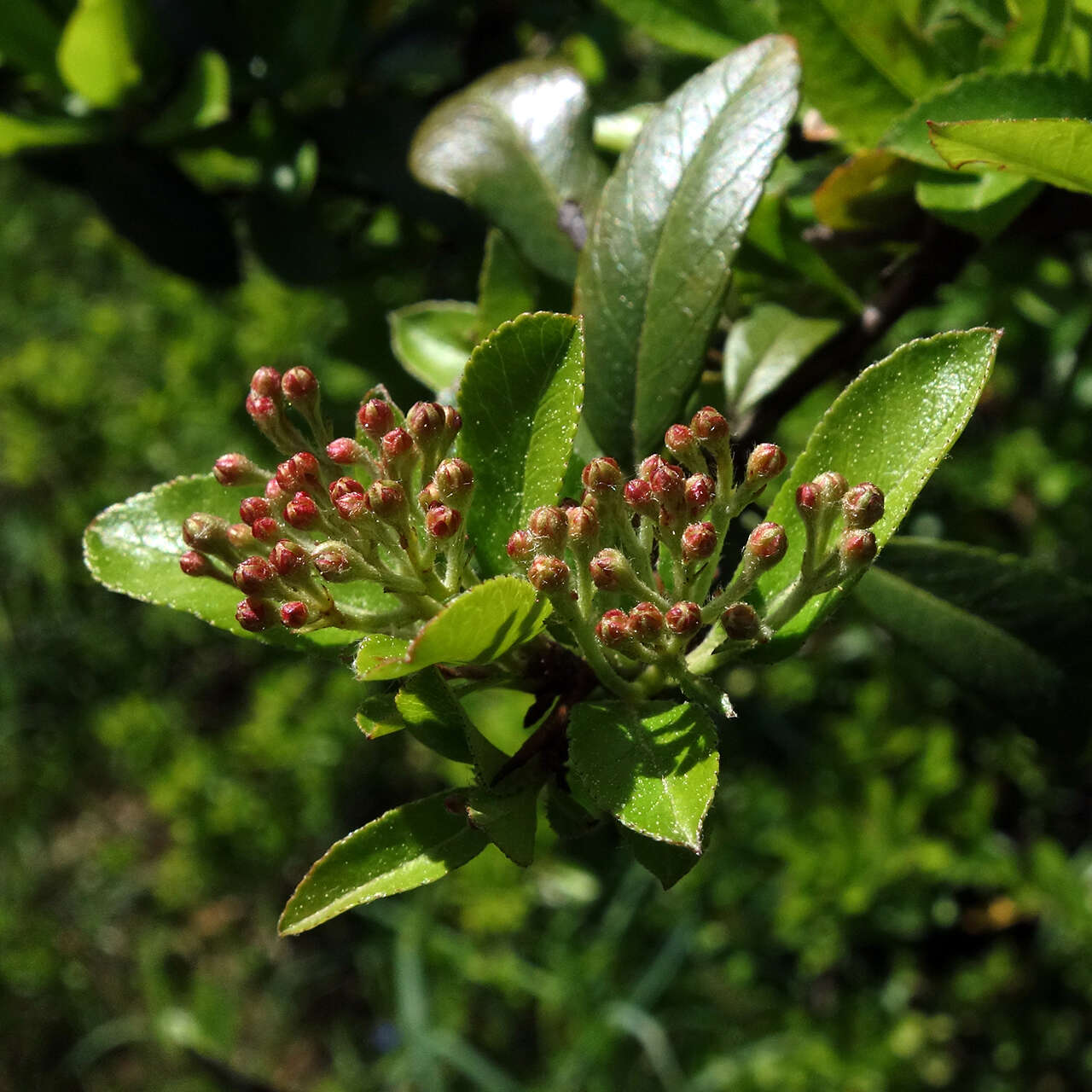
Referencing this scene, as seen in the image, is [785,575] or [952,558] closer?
[785,575]

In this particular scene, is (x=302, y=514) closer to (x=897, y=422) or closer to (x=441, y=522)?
(x=441, y=522)

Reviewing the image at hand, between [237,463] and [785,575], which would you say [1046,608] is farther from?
[237,463]

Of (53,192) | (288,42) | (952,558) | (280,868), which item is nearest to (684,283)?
(952,558)

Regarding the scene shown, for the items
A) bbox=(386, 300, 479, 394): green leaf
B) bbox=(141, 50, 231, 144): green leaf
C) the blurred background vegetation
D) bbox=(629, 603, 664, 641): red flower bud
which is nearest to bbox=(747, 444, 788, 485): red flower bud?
bbox=(629, 603, 664, 641): red flower bud

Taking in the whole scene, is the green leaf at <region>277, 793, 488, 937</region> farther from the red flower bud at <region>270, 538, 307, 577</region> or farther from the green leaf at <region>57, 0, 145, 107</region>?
the green leaf at <region>57, 0, 145, 107</region>

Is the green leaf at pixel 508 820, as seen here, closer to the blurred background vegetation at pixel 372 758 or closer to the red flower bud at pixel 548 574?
the red flower bud at pixel 548 574

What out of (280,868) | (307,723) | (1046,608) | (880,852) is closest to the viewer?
(1046,608)
